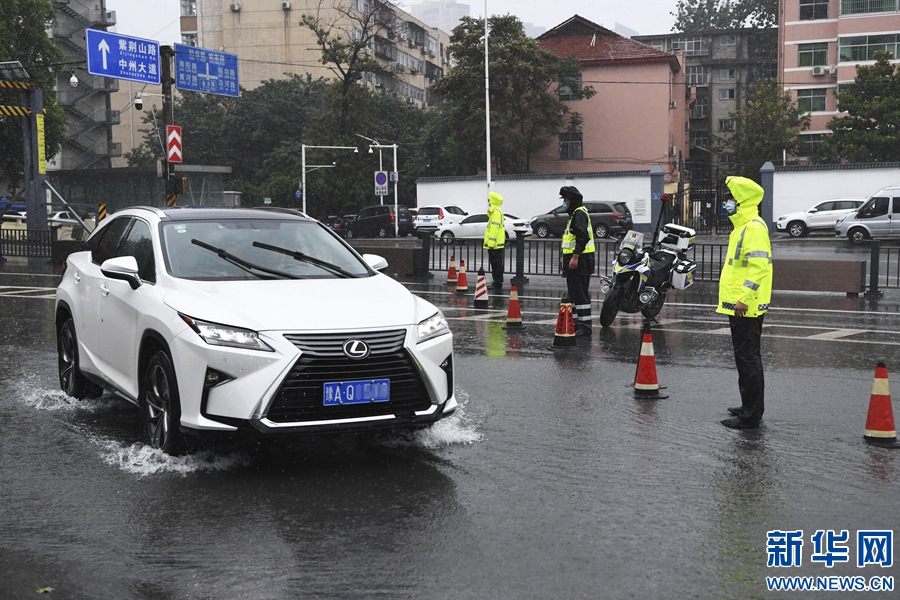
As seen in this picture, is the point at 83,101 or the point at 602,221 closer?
the point at 602,221

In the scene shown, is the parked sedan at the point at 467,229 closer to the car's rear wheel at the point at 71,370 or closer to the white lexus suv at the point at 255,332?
the car's rear wheel at the point at 71,370

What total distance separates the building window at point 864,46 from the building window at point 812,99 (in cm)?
307

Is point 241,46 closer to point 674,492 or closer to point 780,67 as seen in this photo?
point 780,67

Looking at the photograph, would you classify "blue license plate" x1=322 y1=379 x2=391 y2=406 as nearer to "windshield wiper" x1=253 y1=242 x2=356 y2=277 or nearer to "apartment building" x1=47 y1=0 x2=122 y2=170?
"windshield wiper" x1=253 y1=242 x2=356 y2=277

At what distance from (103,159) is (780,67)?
48.5 m

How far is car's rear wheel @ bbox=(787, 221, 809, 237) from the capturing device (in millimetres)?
39906

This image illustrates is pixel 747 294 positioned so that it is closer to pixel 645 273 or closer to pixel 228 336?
pixel 228 336

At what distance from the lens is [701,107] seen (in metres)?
88.2

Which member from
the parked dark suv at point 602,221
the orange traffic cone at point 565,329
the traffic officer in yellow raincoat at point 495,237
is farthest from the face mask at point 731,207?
the parked dark suv at point 602,221

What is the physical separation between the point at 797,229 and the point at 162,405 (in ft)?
123

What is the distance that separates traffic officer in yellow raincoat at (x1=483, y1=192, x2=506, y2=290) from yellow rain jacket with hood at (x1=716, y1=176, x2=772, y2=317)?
1025 centimetres

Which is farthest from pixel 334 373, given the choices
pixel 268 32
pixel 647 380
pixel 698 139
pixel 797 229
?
pixel 698 139

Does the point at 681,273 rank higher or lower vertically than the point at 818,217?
lower

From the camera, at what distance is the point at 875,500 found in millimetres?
5395
